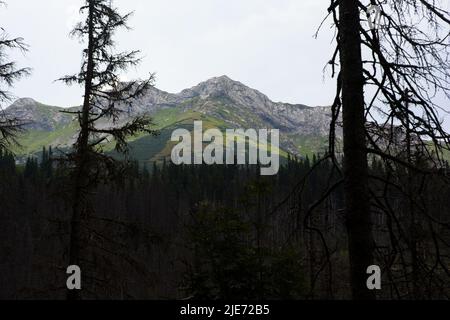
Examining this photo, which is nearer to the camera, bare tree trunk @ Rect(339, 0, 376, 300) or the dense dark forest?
bare tree trunk @ Rect(339, 0, 376, 300)

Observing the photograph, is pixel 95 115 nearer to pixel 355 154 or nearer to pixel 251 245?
pixel 251 245

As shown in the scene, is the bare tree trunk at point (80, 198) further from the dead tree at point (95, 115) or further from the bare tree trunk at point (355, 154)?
the bare tree trunk at point (355, 154)

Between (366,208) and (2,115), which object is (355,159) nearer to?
(366,208)

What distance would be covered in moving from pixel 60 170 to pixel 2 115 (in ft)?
7.81

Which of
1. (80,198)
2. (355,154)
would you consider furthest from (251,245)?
(355,154)

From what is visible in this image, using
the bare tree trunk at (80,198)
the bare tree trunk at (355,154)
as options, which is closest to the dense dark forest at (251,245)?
the bare tree trunk at (355,154)

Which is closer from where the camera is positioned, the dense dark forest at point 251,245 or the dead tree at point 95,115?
the dense dark forest at point 251,245

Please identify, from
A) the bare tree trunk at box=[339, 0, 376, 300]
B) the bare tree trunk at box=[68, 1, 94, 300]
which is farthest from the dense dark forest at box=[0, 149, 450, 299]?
the bare tree trunk at box=[68, 1, 94, 300]

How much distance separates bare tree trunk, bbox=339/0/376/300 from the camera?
3197 millimetres

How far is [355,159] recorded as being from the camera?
131 inches

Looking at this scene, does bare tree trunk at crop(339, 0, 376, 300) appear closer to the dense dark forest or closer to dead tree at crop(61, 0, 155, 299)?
the dense dark forest

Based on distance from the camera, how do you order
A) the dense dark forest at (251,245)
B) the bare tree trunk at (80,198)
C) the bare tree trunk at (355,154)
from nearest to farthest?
the bare tree trunk at (355,154) → the dense dark forest at (251,245) → the bare tree trunk at (80,198)

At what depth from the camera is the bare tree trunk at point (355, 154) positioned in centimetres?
320
